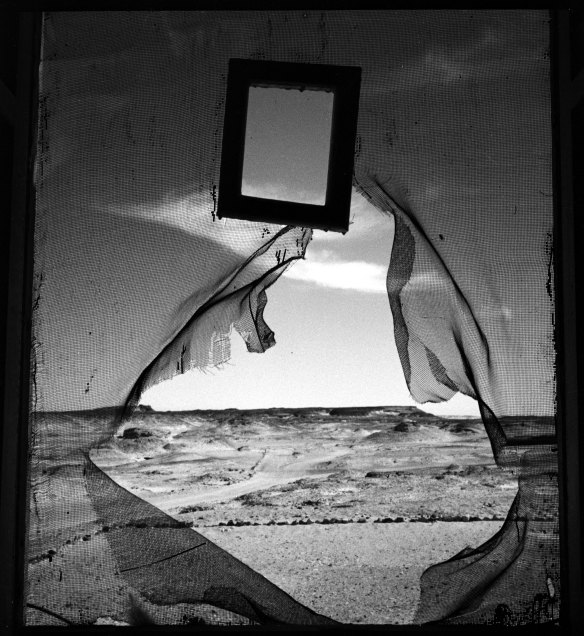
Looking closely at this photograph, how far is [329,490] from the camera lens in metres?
6.79

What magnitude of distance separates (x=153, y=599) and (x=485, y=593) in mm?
976

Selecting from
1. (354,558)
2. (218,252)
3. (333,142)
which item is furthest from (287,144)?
(354,558)

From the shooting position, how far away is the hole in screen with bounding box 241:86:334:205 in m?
1.77

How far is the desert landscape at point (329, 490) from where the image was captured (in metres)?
4.54

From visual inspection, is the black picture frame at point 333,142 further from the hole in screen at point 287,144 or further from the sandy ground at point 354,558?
the sandy ground at point 354,558

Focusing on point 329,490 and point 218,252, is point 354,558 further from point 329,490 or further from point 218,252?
point 218,252

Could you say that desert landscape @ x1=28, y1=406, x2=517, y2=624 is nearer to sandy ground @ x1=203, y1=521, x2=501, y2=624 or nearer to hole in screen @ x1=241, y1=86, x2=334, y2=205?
sandy ground @ x1=203, y1=521, x2=501, y2=624

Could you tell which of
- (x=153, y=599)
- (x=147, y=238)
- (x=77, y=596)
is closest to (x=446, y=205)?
Answer: (x=147, y=238)

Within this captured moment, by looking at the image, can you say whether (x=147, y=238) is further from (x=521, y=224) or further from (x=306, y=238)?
(x=521, y=224)

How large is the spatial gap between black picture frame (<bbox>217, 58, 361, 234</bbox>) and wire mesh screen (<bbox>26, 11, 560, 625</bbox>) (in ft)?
0.12

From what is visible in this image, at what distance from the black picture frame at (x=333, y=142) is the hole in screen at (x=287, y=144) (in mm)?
31

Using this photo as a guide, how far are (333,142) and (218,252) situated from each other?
49 cm

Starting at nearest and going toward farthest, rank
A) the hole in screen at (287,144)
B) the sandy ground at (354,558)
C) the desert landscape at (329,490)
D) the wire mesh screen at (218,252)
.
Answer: the wire mesh screen at (218,252), the hole in screen at (287,144), the sandy ground at (354,558), the desert landscape at (329,490)

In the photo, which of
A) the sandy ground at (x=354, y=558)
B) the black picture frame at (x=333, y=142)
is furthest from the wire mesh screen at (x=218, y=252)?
the sandy ground at (x=354, y=558)
